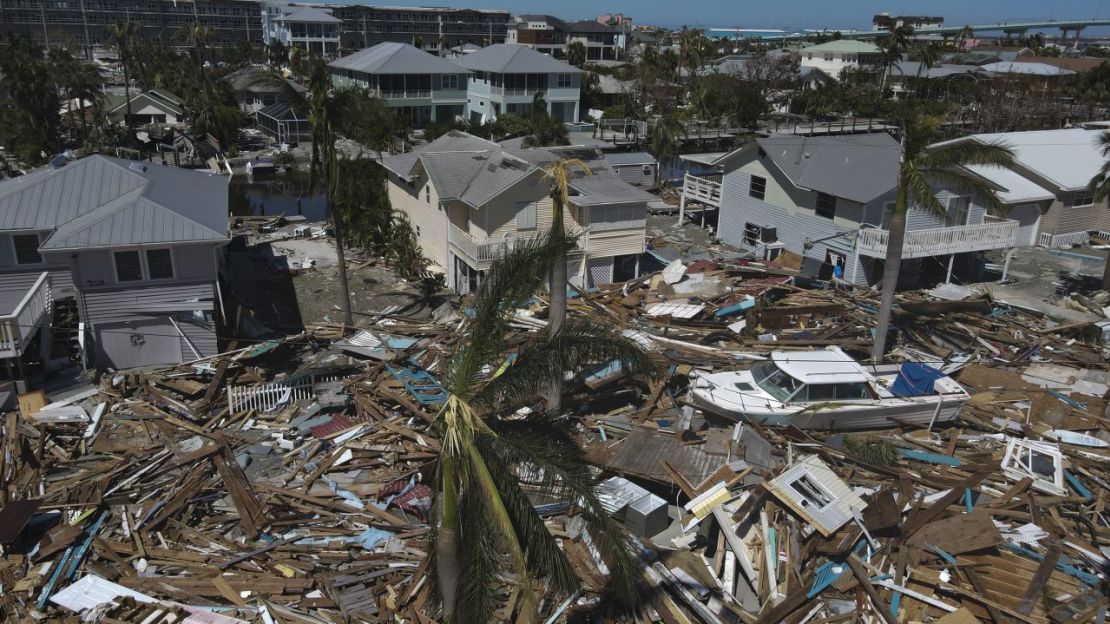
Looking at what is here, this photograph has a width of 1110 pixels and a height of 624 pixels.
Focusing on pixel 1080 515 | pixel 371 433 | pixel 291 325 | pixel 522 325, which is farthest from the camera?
pixel 291 325

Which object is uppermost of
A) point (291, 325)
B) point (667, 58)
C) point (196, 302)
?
point (667, 58)

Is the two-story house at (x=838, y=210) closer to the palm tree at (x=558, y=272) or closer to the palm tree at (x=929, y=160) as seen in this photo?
the palm tree at (x=929, y=160)

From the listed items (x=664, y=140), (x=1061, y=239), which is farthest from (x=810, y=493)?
(x=664, y=140)

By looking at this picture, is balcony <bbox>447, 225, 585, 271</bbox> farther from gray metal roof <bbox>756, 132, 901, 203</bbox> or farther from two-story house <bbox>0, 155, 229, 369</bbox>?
gray metal roof <bbox>756, 132, 901, 203</bbox>

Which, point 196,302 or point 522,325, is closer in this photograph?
point 196,302

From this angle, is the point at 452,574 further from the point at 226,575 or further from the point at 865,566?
the point at 865,566

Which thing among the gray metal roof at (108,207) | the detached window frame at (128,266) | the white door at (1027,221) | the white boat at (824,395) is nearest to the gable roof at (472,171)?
the gray metal roof at (108,207)

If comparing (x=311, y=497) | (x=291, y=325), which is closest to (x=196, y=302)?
(x=291, y=325)
